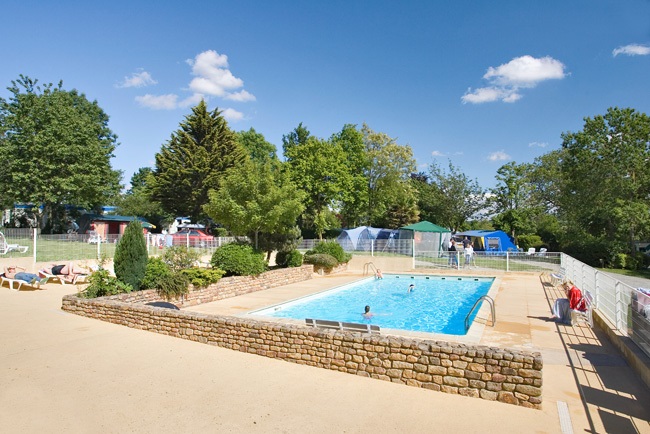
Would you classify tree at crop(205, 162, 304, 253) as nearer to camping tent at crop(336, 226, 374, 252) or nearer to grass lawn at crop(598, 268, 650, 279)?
camping tent at crop(336, 226, 374, 252)

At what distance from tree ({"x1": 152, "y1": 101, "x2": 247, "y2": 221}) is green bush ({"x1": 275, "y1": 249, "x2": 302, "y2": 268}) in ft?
58.4

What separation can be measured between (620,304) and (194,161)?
34.7 m

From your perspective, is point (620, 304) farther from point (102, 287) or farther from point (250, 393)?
point (102, 287)

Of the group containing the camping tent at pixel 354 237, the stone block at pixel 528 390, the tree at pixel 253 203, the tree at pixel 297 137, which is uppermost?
the tree at pixel 297 137

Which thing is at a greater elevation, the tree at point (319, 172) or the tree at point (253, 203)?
the tree at point (319, 172)

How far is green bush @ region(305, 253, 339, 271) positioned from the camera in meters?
20.7

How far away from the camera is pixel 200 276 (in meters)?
12.5

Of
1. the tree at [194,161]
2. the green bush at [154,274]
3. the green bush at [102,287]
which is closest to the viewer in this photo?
the green bush at [102,287]

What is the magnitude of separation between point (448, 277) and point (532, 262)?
4.26 metres

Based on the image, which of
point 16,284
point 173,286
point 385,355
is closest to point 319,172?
point 173,286

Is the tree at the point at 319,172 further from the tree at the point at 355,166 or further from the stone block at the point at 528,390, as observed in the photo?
the stone block at the point at 528,390

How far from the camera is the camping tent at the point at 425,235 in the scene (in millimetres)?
26781

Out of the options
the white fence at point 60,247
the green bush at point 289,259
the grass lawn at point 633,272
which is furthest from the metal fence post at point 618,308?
the grass lawn at point 633,272

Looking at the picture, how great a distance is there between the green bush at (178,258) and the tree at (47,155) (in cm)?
2102
